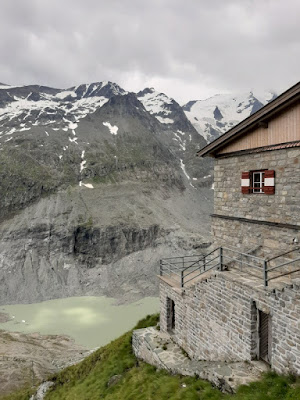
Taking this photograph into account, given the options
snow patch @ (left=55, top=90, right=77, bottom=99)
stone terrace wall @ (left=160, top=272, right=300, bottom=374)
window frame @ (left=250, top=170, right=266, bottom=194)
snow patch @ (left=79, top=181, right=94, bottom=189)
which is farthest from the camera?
snow patch @ (left=55, top=90, right=77, bottom=99)

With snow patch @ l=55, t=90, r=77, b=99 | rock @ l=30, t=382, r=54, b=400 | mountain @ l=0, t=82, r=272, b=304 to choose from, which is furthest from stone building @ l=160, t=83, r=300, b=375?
snow patch @ l=55, t=90, r=77, b=99

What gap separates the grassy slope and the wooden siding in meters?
8.13

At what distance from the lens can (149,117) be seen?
10644 centimetres

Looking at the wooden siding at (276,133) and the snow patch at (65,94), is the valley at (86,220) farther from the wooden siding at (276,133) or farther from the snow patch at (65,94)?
the snow patch at (65,94)

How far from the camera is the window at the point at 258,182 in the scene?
12680 mm

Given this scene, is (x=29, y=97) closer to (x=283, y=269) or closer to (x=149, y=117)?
(x=149, y=117)

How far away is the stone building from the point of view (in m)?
8.49

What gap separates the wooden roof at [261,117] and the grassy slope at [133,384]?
905 cm

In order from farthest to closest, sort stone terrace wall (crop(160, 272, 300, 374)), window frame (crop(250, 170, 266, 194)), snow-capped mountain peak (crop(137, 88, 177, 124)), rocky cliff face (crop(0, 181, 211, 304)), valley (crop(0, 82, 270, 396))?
snow-capped mountain peak (crop(137, 88, 177, 124))
rocky cliff face (crop(0, 181, 211, 304))
valley (crop(0, 82, 270, 396))
window frame (crop(250, 170, 266, 194))
stone terrace wall (crop(160, 272, 300, 374))

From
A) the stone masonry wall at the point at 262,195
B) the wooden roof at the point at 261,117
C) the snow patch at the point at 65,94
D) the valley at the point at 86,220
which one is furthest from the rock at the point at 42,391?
the snow patch at the point at 65,94

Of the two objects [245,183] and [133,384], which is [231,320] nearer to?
[133,384]

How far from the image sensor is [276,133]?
12.1 meters

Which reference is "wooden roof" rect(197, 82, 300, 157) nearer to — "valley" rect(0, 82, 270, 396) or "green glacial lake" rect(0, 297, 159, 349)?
"valley" rect(0, 82, 270, 396)

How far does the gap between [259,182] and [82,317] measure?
30534 mm
